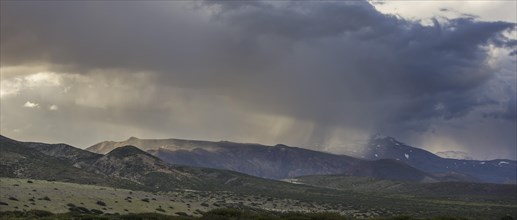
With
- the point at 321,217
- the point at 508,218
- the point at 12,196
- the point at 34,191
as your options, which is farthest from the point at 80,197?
the point at 508,218

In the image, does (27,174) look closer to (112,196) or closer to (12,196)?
(112,196)

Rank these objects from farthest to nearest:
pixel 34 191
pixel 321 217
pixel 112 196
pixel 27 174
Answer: pixel 27 174 → pixel 112 196 → pixel 34 191 → pixel 321 217

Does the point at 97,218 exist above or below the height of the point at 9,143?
below

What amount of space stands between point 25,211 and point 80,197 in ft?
68.8

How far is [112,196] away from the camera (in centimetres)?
8562

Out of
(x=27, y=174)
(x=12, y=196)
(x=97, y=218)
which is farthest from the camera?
(x=27, y=174)

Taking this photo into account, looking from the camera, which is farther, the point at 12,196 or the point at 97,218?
the point at 12,196

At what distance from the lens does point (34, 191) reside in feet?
242

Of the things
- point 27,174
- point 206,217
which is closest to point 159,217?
point 206,217

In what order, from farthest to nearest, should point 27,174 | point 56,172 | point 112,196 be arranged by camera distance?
point 56,172 → point 27,174 → point 112,196

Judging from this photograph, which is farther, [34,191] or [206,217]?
[34,191]

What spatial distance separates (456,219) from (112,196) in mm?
54052

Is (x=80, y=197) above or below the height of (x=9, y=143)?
below

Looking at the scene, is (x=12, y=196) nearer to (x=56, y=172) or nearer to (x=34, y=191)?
(x=34, y=191)
